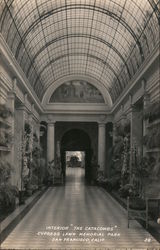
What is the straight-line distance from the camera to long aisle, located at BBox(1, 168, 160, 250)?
36.8 feet

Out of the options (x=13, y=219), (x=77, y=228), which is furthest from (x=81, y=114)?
(x=77, y=228)

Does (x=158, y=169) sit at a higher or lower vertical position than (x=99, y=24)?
lower

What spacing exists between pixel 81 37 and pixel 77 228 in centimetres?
3007

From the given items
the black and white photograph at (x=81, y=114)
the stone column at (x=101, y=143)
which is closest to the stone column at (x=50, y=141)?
the black and white photograph at (x=81, y=114)

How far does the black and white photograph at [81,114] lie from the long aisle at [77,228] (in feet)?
0.18

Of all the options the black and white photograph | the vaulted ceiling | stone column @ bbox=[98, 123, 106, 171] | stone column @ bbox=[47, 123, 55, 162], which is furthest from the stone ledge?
stone column @ bbox=[98, 123, 106, 171]

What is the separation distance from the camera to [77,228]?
518 inches

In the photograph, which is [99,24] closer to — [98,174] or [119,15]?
[119,15]

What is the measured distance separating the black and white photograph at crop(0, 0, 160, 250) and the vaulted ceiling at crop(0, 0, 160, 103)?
11 cm

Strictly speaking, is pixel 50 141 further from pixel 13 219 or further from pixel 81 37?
pixel 13 219

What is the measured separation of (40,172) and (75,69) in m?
15.5

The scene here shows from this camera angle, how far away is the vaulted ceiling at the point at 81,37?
Answer: 25.6 m

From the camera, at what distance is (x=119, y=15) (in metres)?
30.5

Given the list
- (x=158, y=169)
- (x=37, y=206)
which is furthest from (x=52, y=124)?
(x=158, y=169)
